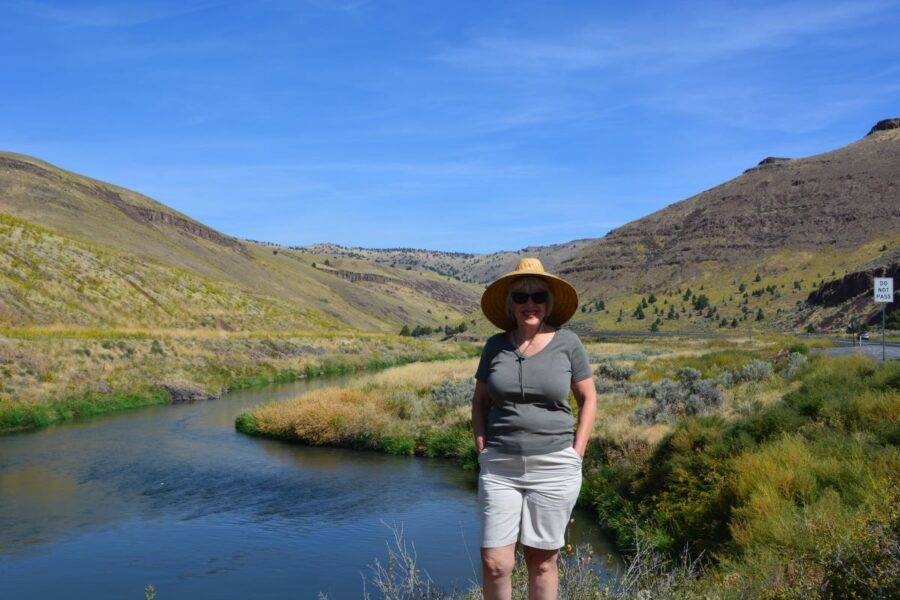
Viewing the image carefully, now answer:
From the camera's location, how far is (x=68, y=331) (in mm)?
37531

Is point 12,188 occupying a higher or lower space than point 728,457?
higher

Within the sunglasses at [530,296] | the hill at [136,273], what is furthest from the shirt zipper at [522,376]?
the hill at [136,273]

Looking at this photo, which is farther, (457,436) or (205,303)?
(205,303)

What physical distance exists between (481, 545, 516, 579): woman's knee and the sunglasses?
5.28ft

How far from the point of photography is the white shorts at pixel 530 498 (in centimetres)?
478

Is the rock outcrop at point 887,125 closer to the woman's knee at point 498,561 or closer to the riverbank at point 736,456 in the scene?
the riverbank at point 736,456

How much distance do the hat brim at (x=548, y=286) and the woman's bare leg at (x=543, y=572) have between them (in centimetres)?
155

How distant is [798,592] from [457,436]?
15.3m

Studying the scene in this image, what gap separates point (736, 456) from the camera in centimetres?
→ 1112

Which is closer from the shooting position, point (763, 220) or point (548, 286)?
point (548, 286)

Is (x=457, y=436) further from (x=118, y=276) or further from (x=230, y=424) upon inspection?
(x=118, y=276)

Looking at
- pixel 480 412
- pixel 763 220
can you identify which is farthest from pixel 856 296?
pixel 480 412

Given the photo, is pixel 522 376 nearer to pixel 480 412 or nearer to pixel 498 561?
pixel 480 412

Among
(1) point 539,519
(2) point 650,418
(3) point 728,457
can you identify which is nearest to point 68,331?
(2) point 650,418
